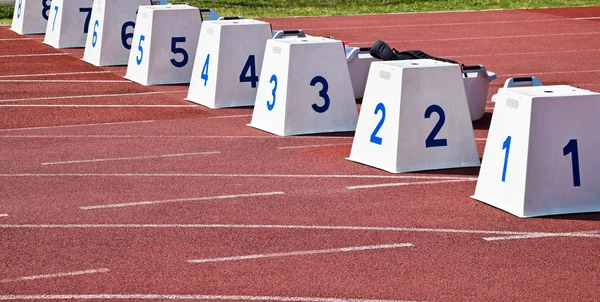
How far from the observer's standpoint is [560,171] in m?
9.02

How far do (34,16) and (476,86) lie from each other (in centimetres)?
1142

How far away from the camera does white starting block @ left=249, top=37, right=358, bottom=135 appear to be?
39.8 ft

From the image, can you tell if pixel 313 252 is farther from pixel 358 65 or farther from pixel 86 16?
pixel 86 16

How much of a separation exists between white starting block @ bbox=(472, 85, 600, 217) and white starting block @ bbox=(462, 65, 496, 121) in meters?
3.44

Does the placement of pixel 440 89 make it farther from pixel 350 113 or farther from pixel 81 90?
pixel 81 90

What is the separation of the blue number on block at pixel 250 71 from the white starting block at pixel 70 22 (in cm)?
631

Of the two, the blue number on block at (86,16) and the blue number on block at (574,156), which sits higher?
the blue number on block at (574,156)

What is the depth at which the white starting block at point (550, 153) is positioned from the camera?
29.4ft

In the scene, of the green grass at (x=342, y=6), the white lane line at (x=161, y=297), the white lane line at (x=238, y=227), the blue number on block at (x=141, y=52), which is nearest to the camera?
the white lane line at (x=161, y=297)

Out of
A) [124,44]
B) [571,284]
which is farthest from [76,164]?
[124,44]

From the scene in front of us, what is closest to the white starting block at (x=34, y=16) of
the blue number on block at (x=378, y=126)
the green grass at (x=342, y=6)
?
the green grass at (x=342, y=6)

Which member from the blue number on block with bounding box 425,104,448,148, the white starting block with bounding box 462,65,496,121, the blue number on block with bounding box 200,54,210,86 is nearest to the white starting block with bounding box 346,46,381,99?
the blue number on block with bounding box 200,54,210,86

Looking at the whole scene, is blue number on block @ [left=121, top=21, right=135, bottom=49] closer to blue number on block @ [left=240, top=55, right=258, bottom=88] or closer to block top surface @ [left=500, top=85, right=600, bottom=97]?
blue number on block @ [left=240, top=55, right=258, bottom=88]

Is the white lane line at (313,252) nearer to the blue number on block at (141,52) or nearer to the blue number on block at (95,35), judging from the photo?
the blue number on block at (141,52)
